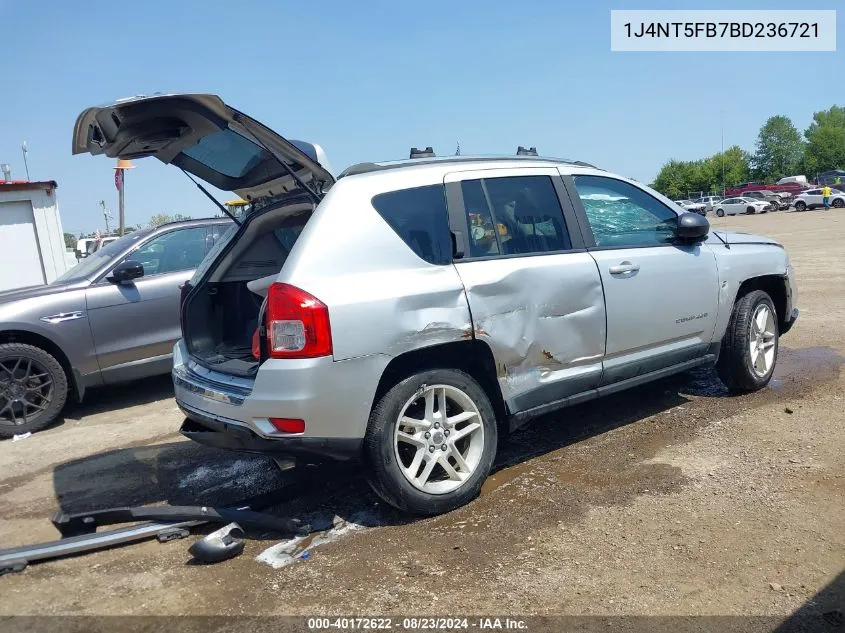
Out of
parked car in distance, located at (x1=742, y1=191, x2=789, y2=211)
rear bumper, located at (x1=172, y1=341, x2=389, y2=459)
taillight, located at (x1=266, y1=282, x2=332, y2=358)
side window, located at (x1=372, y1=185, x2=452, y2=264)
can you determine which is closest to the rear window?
side window, located at (x1=372, y1=185, x2=452, y2=264)

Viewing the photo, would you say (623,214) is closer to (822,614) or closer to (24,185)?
(822,614)

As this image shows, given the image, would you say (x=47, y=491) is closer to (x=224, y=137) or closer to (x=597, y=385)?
(x=224, y=137)

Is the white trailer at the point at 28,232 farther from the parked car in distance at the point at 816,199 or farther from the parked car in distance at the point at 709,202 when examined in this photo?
the parked car in distance at the point at 816,199

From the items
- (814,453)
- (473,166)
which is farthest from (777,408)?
(473,166)

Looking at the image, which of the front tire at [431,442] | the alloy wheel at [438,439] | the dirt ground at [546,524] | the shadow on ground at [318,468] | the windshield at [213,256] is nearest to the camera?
the dirt ground at [546,524]

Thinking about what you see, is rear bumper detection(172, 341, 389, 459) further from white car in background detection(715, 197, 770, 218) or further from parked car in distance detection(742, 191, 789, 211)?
parked car in distance detection(742, 191, 789, 211)

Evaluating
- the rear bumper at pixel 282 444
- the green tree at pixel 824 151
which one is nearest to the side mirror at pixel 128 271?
the rear bumper at pixel 282 444

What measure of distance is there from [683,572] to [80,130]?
3736mm

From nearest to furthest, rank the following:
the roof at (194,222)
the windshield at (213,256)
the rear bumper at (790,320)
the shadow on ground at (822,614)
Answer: the shadow on ground at (822,614) < the windshield at (213,256) < the rear bumper at (790,320) < the roof at (194,222)

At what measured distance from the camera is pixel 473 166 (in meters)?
4.08

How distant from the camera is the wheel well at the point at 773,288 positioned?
5.36m

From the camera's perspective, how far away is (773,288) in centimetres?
566

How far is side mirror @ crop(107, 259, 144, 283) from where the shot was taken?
646 cm

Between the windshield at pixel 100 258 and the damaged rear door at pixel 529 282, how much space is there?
4.30 metres
